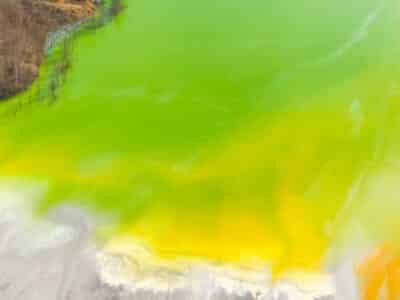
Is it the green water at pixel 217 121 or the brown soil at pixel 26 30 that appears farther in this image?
the brown soil at pixel 26 30

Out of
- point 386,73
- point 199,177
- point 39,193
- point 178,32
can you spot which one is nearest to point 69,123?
point 39,193

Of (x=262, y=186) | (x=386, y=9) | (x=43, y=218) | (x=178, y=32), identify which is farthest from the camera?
(x=386, y=9)

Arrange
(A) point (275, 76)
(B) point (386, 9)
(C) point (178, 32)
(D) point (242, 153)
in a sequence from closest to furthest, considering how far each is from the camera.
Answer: (D) point (242, 153)
(A) point (275, 76)
(C) point (178, 32)
(B) point (386, 9)

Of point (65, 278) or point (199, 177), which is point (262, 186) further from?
point (65, 278)

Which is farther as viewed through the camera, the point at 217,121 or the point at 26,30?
the point at 26,30

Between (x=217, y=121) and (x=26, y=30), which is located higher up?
(x=26, y=30)

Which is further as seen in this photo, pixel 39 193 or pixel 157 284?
pixel 39 193
